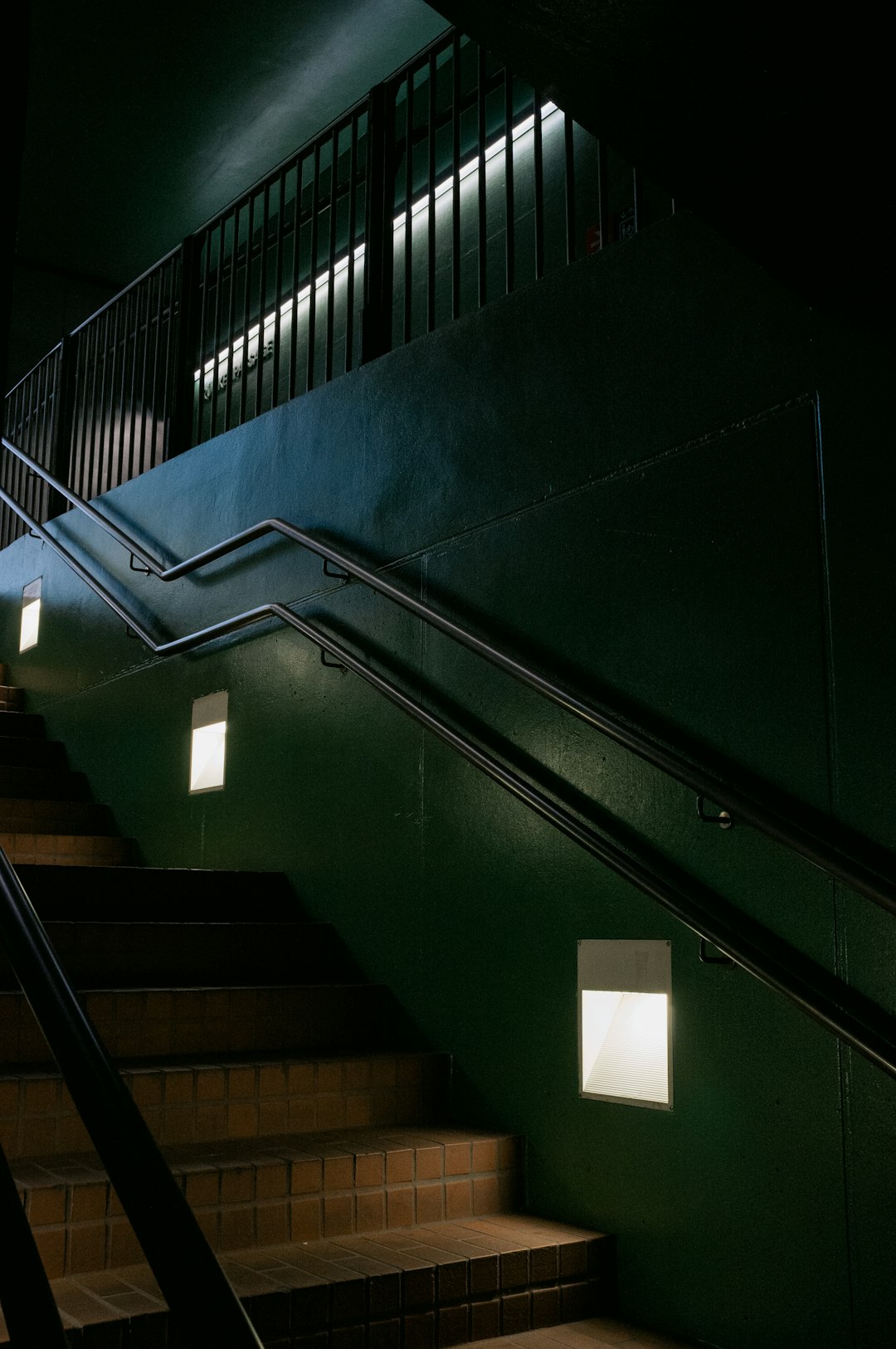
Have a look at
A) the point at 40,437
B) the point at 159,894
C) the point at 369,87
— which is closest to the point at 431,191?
the point at 369,87

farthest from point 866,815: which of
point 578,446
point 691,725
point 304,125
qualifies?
point 304,125

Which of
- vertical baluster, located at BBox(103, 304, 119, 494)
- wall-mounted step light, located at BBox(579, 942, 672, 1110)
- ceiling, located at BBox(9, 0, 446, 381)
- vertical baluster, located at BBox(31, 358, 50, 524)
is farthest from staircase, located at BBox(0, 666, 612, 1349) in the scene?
vertical baluster, located at BBox(31, 358, 50, 524)

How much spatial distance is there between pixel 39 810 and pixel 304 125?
3867 mm

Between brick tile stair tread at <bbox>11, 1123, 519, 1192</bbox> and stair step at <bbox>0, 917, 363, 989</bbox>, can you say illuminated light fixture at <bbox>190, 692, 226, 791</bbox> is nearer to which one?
stair step at <bbox>0, 917, 363, 989</bbox>

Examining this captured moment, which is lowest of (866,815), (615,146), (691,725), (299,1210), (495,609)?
(299,1210)

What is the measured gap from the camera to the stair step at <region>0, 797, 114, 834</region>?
5328 millimetres

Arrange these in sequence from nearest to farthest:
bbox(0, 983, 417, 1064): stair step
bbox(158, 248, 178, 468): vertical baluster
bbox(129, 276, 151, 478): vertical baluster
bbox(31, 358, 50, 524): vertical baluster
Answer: bbox(0, 983, 417, 1064): stair step, bbox(158, 248, 178, 468): vertical baluster, bbox(129, 276, 151, 478): vertical baluster, bbox(31, 358, 50, 524): vertical baluster

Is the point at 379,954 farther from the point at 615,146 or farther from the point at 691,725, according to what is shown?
the point at 615,146

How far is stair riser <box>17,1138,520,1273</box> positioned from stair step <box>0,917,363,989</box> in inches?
35.9

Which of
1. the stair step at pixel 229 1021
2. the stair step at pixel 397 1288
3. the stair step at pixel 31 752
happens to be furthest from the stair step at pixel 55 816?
the stair step at pixel 397 1288

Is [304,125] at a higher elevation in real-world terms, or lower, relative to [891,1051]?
higher

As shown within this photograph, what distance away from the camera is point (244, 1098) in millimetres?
3172

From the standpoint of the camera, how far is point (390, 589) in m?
3.57

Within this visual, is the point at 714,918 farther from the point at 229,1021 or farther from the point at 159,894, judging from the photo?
the point at 159,894
